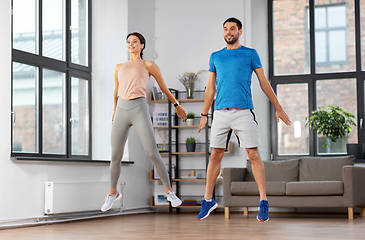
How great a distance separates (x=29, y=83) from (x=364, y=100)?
16.1ft

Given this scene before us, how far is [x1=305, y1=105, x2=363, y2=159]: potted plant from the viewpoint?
6887 mm

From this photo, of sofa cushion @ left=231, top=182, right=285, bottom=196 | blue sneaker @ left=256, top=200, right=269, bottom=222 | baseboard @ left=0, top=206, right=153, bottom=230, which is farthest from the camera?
sofa cushion @ left=231, top=182, right=285, bottom=196

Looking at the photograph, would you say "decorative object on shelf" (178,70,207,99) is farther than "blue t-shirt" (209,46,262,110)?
Yes

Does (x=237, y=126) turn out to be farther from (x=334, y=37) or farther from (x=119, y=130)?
(x=334, y=37)

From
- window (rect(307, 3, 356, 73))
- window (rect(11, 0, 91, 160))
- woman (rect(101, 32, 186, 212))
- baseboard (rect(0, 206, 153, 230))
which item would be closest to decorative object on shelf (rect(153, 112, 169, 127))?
window (rect(11, 0, 91, 160))

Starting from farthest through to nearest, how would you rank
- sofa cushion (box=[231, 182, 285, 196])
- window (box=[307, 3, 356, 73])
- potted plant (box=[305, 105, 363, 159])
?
1. window (box=[307, 3, 356, 73])
2. potted plant (box=[305, 105, 363, 159])
3. sofa cushion (box=[231, 182, 285, 196])

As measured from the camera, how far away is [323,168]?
20.7 ft

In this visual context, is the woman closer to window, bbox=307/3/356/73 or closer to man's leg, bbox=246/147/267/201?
man's leg, bbox=246/147/267/201

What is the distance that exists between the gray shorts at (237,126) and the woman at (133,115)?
0.71 m

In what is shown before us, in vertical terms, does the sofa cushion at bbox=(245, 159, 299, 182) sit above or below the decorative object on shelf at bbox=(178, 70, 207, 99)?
below

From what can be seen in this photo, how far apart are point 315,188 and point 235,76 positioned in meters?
2.65

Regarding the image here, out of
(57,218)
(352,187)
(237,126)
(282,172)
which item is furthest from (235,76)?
(282,172)

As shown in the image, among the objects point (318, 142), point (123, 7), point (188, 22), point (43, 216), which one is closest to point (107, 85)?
point (123, 7)

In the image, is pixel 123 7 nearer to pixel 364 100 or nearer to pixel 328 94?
pixel 328 94
